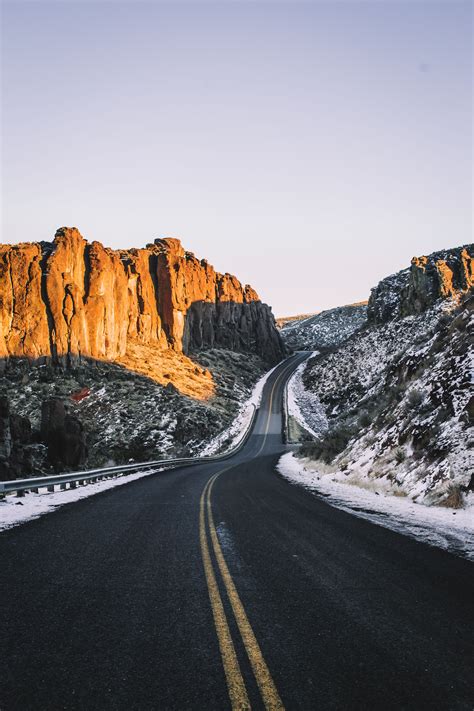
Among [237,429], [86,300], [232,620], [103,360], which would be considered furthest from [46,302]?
[232,620]

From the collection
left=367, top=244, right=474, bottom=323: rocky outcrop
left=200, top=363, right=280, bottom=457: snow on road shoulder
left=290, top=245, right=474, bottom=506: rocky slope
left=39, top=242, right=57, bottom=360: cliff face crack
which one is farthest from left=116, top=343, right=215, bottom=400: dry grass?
left=290, top=245, right=474, bottom=506: rocky slope

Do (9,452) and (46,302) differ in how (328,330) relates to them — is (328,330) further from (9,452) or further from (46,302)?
(9,452)

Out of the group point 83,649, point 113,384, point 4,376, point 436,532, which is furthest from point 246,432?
point 83,649

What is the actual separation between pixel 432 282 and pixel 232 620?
7549cm

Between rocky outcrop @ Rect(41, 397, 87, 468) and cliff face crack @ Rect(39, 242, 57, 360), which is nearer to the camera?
rocky outcrop @ Rect(41, 397, 87, 468)

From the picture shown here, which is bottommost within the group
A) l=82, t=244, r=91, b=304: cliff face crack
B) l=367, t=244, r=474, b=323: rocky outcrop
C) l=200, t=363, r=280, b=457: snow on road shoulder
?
l=200, t=363, r=280, b=457: snow on road shoulder

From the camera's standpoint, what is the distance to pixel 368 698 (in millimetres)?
2854

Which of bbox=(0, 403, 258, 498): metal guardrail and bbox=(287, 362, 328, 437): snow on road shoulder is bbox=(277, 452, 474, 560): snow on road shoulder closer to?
bbox=(0, 403, 258, 498): metal guardrail

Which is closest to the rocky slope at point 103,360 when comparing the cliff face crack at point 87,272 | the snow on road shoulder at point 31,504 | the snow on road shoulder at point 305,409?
the cliff face crack at point 87,272

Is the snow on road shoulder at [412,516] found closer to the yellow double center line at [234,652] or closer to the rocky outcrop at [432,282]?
the yellow double center line at [234,652]

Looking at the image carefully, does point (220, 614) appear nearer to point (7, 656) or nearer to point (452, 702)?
point (7, 656)

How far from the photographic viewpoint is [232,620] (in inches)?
158

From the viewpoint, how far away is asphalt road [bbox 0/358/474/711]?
2926 millimetres

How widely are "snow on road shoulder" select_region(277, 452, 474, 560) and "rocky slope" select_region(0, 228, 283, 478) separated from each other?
15917 mm
